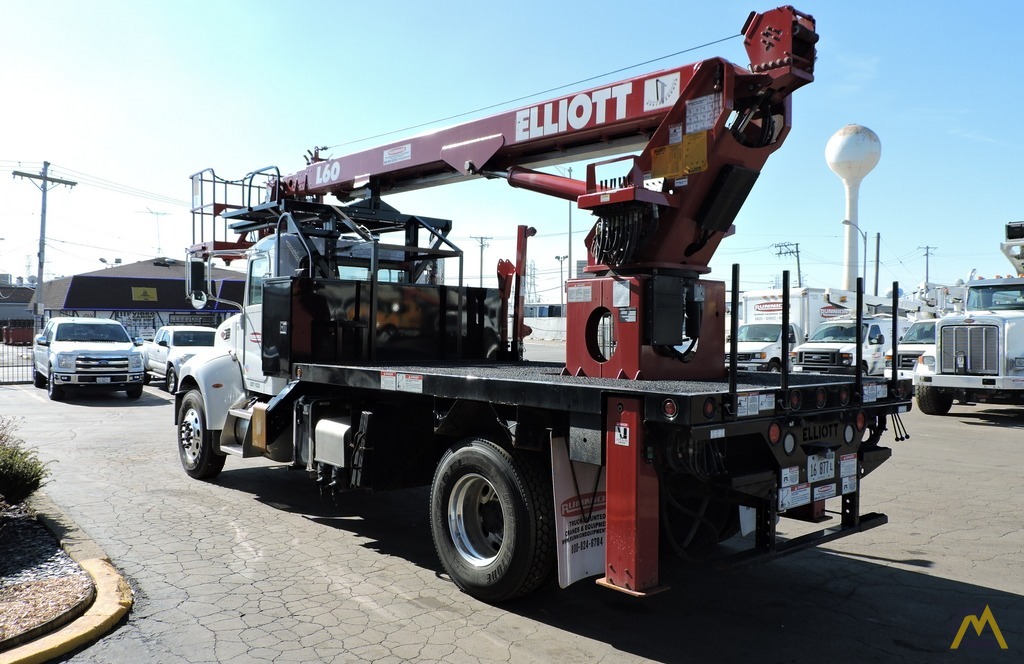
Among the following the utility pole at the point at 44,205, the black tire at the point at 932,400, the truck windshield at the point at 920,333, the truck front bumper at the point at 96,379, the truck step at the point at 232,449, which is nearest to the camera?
the truck step at the point at 232,449

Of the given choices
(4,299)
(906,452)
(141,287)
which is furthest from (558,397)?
(4,299)

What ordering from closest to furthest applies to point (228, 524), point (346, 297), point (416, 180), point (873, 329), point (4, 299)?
point (228, 524) < point (346, 297) < point (416, 180) < point (873, 329) < point (4, 299)

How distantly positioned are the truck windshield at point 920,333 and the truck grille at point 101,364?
18.4 metres

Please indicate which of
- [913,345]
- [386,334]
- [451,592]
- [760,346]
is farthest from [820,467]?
[760,346]

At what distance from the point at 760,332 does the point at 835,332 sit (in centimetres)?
258

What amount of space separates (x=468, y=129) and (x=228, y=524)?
4.14m

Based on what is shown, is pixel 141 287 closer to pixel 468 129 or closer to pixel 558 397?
pixel 468 129

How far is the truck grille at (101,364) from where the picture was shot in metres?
17.9

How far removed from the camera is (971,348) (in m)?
15.3

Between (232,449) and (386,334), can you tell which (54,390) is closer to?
(232,449)

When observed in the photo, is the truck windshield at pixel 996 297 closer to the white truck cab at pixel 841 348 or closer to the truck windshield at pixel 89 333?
the white truck cab at pixel 841 348

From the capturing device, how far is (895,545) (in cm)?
648

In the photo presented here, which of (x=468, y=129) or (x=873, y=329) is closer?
(x=468, y=129)

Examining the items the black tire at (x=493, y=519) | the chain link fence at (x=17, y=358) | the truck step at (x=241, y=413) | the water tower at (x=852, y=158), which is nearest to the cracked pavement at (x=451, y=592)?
the black tire at (x=493, y=519)
